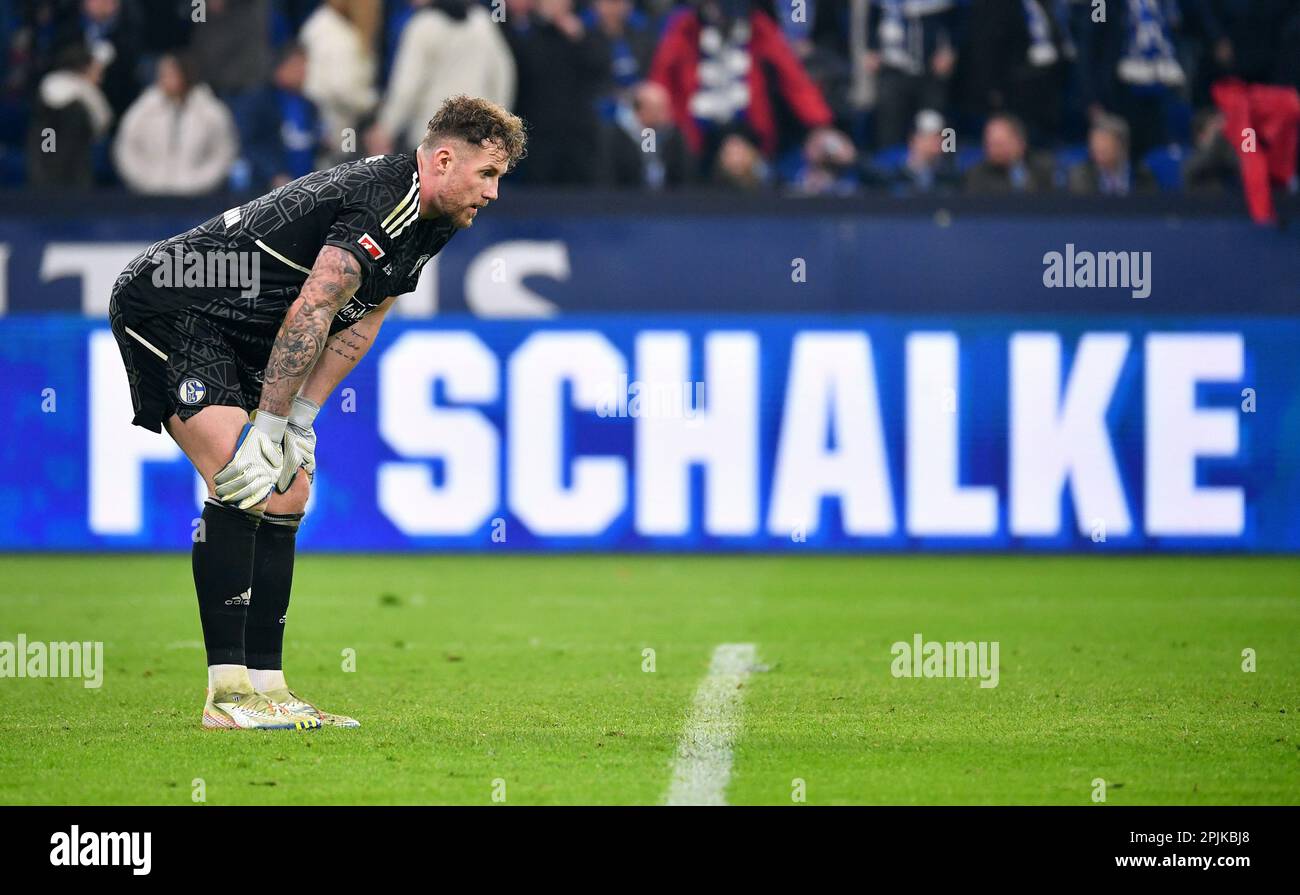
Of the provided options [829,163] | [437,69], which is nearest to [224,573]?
[437,69]

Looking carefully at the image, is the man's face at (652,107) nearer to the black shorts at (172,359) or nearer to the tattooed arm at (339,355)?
the tattooed arm at (339,355)

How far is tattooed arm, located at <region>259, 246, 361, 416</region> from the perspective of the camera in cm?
589

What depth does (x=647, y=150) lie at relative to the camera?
13.3 metres

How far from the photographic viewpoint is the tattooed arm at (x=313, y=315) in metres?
5.89

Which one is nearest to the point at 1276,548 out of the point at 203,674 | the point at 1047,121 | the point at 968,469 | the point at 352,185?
the point at 968,469

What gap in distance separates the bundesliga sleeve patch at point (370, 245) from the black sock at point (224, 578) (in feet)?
2.92

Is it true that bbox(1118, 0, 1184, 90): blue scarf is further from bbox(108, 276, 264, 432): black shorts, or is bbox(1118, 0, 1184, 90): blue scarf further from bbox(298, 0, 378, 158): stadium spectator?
bbox(108, 276, 264, 432): black shorts

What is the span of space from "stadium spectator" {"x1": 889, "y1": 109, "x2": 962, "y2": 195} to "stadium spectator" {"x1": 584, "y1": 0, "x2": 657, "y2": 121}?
2.04 m

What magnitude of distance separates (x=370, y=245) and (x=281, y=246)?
30 cm

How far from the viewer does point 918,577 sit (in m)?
11.7

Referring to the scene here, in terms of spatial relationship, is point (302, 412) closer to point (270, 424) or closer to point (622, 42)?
point (270, 424)

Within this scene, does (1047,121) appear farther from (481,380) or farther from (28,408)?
(28,408)

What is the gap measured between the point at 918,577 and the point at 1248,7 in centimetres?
486
